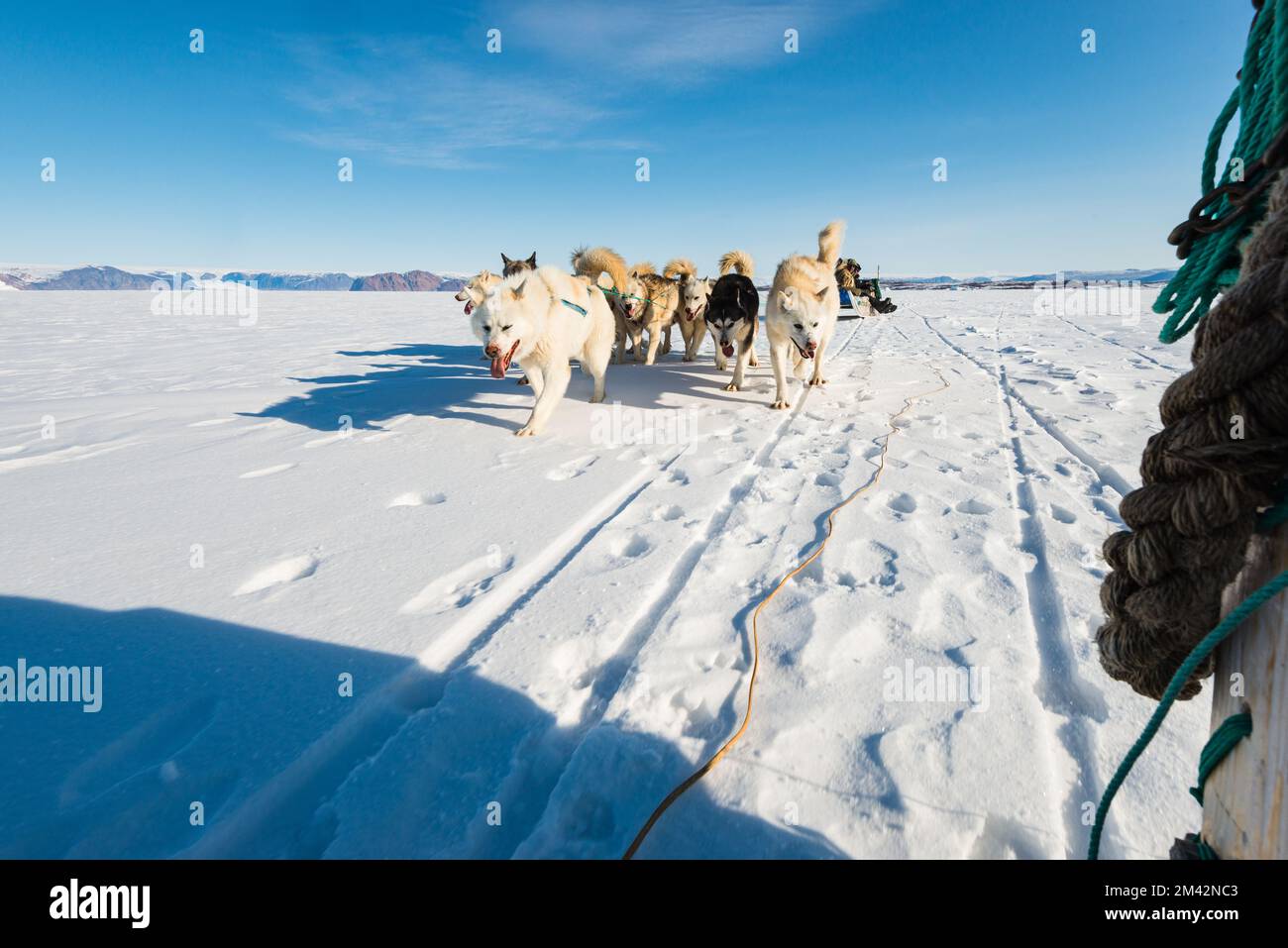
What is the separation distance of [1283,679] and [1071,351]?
1193 centimetres

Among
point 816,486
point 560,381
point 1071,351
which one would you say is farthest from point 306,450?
point 1071,351

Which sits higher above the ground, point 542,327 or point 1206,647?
point 542,327

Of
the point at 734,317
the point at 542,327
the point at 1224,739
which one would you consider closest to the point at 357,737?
the point at 1224,739

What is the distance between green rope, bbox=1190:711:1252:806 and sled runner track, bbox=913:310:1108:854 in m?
0.90

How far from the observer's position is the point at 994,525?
338 centimetres

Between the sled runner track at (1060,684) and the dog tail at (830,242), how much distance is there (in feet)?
16.5

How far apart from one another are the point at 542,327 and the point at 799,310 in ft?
8.94

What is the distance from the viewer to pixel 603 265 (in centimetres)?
948

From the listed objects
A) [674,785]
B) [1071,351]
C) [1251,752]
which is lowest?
[674,785]

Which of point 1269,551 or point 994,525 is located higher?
point 1269,551

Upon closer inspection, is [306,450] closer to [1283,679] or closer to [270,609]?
[270,609]

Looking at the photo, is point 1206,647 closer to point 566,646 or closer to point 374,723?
point 566,646
